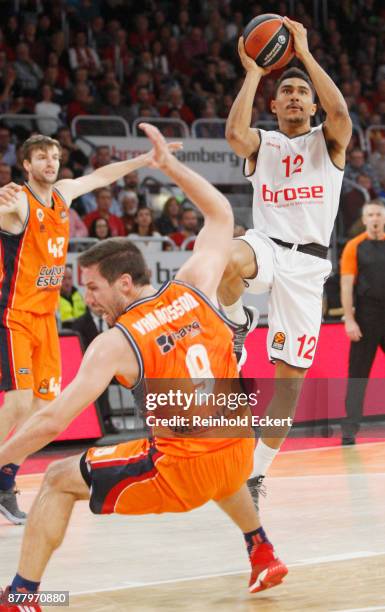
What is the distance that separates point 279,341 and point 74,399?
283 centimetres

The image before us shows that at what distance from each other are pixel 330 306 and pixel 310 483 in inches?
224

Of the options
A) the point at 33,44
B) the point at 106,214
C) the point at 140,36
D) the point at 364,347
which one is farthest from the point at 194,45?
the point at 364,347

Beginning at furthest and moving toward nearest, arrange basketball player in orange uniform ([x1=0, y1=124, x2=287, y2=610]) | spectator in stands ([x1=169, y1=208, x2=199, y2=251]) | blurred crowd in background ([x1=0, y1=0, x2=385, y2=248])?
1. blurred crowd in background ([x1=0, y1=0, x2=385, y2=248])
2. spectator in stands ([x1=169, y1=208, x2=199, y2=251])
3. basketball player in orange uniform ([x1=0, y1=124, x2=287, y2=610])

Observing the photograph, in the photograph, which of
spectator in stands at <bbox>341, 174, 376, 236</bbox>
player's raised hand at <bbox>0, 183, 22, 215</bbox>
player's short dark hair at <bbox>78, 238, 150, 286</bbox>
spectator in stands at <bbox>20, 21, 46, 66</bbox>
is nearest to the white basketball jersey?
player's raised hand at <bbox>0, 183, 22, 215</bbox>

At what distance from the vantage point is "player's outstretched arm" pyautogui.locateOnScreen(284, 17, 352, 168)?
21.1ft

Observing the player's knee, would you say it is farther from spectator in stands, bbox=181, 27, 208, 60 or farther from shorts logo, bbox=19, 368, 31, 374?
spectator in stands, bbox=181, 27, 208, 60

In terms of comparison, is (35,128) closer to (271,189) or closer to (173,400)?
(271,189)

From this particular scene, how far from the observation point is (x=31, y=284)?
7164 millimetres

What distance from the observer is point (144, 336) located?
4336mm

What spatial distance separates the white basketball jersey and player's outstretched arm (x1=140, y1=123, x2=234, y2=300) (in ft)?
6.58

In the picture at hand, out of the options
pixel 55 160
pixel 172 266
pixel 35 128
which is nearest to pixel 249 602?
pixel 55 160

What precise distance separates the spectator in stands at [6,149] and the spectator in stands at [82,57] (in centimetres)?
264

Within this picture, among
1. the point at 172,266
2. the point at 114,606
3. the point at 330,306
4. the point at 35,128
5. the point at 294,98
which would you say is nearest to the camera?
the point at 114,606

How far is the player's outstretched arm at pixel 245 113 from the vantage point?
6.42 meters
